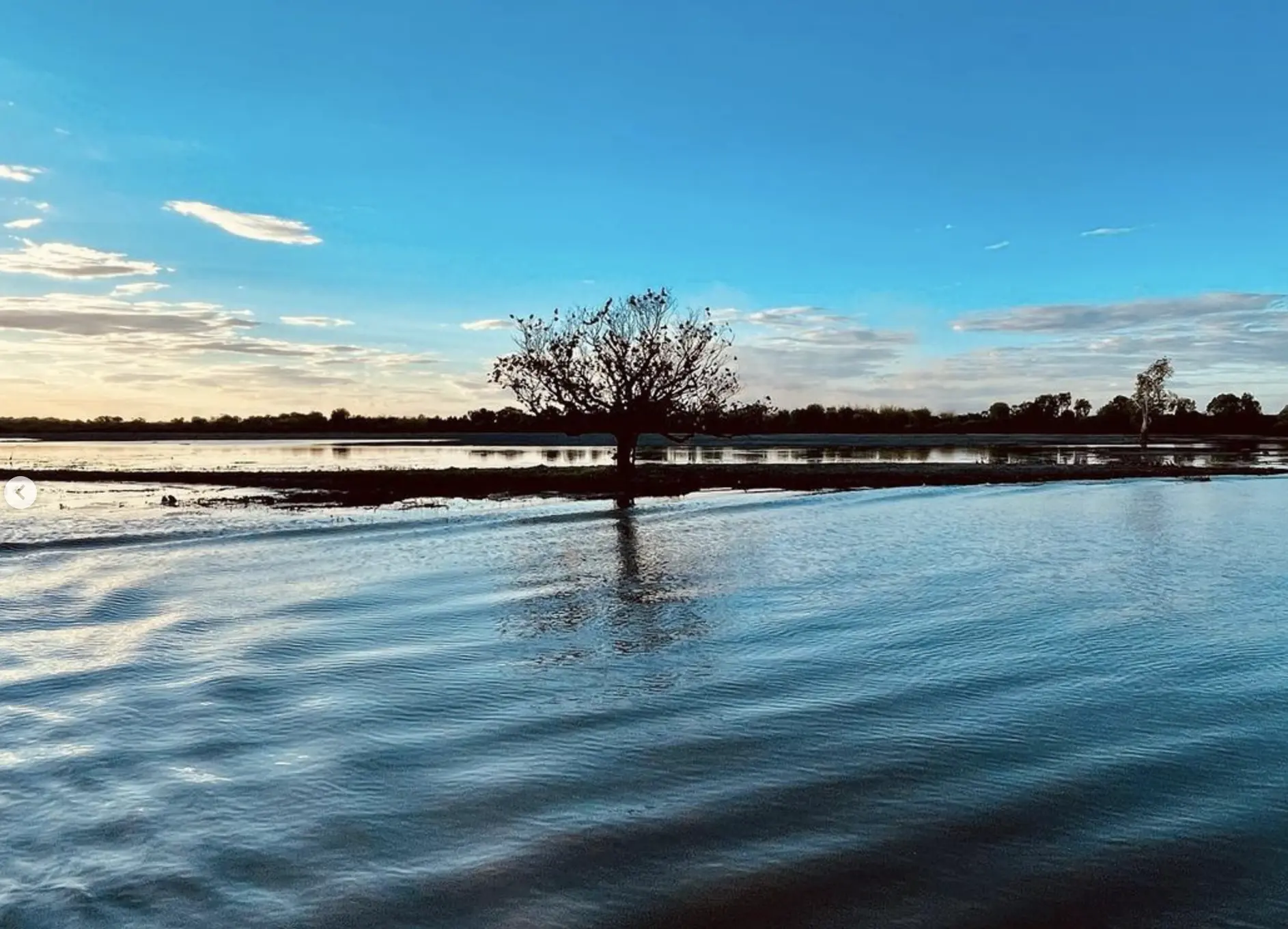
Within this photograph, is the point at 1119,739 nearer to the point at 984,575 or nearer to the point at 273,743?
the point at 273,743

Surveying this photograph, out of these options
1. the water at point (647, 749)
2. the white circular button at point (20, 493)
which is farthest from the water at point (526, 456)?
the water at point (647, 749)

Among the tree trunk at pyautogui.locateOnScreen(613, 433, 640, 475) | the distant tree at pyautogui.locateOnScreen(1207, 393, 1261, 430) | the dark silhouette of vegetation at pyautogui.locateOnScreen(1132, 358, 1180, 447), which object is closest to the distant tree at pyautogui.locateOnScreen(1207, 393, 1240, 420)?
the distant tree at pyautogui.locateOnScreen(1207, 393, 1261, 430)

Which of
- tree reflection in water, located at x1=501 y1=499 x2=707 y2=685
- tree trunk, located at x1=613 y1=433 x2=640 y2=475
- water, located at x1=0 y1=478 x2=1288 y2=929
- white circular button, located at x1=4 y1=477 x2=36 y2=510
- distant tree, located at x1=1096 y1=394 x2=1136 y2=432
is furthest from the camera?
distant tree, located at x1=1096 y1=394 x2=1136 y2=432

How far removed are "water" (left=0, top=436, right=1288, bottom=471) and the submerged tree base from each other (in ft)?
17.9

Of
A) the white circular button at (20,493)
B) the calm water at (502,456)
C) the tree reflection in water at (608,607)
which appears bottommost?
the tree reflection in water at (608,607)

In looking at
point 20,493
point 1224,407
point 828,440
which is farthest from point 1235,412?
point 20,493

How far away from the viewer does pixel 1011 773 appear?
23.4 feet

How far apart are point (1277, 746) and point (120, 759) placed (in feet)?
30.3

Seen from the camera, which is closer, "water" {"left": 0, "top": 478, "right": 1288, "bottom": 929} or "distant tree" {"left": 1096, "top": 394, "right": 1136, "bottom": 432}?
"water" {"left": 0, "top": 478, "right": 1288, "bottom": 929}

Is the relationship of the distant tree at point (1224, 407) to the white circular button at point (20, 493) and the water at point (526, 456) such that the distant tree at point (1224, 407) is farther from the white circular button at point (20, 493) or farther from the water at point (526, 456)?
the white circular button at point (20, 493)

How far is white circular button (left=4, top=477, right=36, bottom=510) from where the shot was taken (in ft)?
110

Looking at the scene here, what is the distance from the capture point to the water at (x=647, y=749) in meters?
5.29

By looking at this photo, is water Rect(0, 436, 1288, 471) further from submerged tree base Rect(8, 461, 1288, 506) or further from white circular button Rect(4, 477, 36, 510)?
white circular button Rect(4, 477, 36, 510)

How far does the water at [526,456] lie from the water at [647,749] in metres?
41.8
